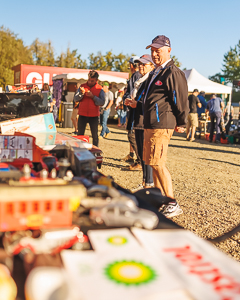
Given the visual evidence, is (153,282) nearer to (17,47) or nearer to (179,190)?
(179,190)

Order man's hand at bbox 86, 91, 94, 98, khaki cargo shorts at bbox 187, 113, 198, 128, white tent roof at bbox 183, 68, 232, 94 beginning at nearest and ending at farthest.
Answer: man's hand at bbox 86, 91, 94, 98 < khaki cargo shorts at bbox 187, 113, 198, 128 < white tent roof at bbox 183, 68, 232, 94

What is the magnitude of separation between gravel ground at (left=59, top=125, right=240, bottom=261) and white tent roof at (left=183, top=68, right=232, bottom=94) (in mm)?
7438

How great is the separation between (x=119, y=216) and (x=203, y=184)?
4.66 m

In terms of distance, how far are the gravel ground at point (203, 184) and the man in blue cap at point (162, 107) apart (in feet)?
1.97

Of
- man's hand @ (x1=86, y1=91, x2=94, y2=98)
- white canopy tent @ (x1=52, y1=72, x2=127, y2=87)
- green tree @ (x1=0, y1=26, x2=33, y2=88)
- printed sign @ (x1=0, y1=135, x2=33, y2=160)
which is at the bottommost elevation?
printed sign @ (x1=0, y1=135, x2=33, y2=160)

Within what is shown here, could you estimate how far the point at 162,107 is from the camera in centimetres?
335

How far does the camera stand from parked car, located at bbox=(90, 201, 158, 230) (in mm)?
1217

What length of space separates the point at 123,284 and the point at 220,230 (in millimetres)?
2926

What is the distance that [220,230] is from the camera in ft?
11.7

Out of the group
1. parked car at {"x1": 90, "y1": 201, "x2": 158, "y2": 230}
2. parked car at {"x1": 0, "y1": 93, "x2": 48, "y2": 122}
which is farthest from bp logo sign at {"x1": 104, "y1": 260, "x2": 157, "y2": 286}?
parked car at {"x1": 0, "y1": 93, "x2": 48, "y2": 122}

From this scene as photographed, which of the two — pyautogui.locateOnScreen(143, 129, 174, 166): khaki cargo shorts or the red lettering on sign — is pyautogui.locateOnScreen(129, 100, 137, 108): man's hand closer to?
pyautogui.locateOnScreen(143, 129, 174, 166): khaki cargo shorts

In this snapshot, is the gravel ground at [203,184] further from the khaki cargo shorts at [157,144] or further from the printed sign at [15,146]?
the printed sign at [15,146]

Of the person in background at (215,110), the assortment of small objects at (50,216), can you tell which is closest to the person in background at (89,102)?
the assortment of small objects at (50,216)

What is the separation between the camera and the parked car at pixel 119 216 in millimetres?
1217
